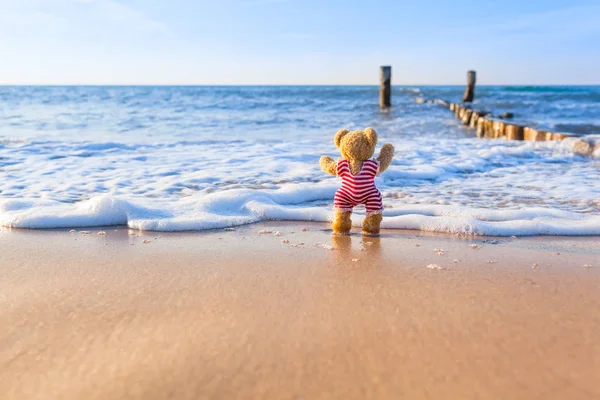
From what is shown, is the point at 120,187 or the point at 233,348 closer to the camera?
the point at 233,348

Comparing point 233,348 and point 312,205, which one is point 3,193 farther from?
point 233,348

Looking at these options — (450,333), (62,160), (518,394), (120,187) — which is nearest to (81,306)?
(450,333)

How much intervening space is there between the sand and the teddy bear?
19 centimetres

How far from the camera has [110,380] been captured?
144cm

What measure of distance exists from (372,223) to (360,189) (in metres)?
0.20

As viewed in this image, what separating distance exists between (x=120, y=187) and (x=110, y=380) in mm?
3368

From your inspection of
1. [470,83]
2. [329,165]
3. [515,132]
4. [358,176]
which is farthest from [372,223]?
[470,83]

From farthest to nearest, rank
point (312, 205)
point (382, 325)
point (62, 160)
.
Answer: point (62, 160) < point (312, 205) < point (382, 325)

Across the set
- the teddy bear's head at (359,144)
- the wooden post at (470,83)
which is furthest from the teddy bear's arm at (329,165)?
the wooden post at (470,83)

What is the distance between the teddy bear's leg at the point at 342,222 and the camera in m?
3.05

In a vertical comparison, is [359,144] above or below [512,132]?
above

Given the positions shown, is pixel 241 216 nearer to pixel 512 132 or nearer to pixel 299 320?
pixel 299 320

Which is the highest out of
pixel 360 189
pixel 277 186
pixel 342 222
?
pixel 360 189

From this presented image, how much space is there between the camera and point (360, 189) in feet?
9.78
